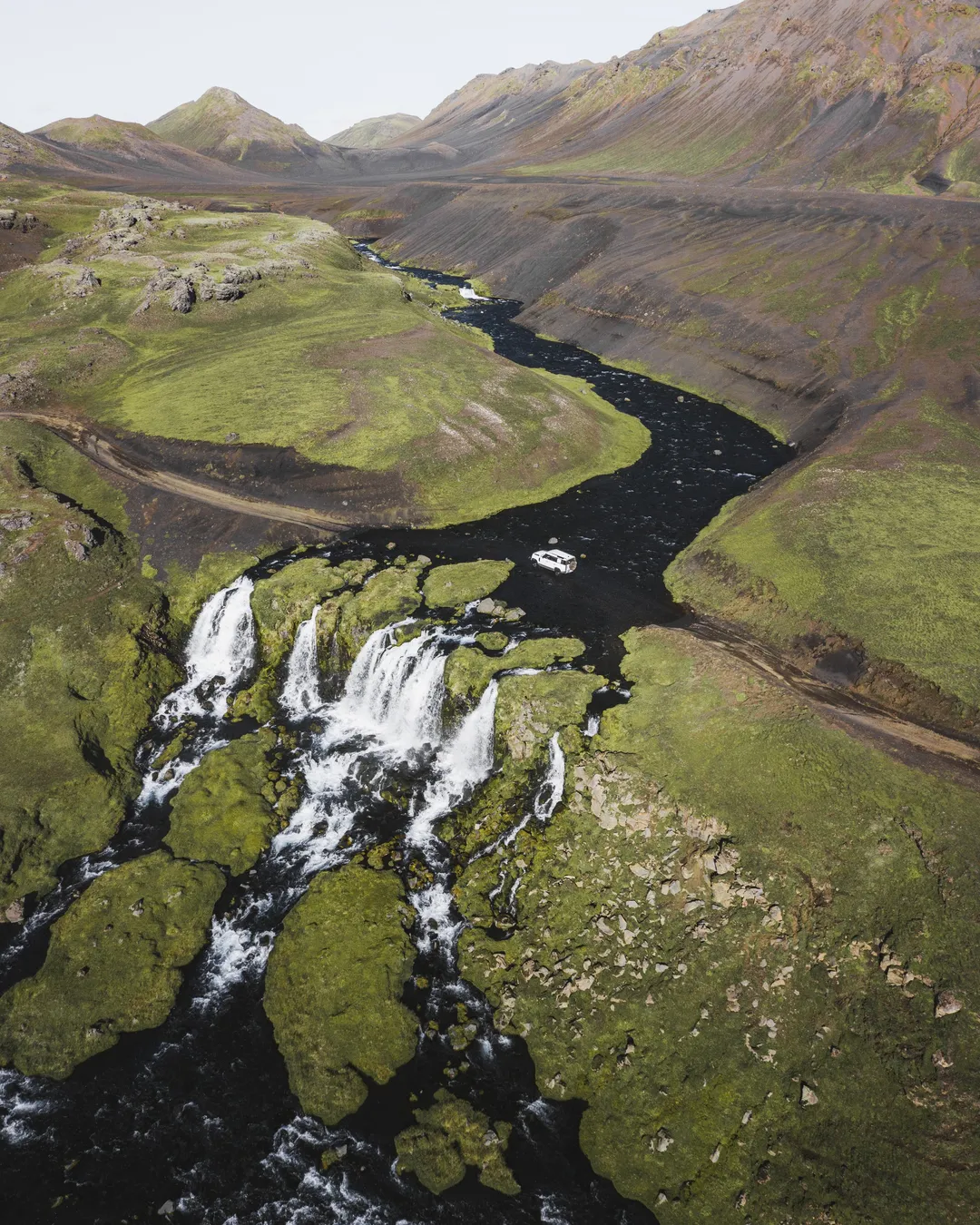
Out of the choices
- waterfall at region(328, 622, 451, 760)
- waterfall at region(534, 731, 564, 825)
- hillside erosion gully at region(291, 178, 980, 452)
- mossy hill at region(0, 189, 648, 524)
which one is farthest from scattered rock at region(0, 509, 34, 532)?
hillside erosion gully at region(291, 178, 980, 452)

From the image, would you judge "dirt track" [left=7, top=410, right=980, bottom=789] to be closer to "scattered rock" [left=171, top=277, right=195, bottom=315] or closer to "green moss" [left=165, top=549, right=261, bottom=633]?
"green moss" [left=165, top=549, right=261, bottom=633]

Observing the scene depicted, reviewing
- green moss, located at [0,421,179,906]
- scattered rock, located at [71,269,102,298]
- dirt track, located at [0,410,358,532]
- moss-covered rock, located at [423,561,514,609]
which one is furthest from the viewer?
scattered rock, located at [71,269,102,298]

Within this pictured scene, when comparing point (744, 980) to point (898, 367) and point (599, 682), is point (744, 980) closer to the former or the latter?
point (599, 682)

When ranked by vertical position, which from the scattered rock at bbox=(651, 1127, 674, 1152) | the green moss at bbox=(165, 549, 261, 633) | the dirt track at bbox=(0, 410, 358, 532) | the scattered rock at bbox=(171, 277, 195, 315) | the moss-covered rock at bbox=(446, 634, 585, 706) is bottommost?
the scattered rock at bbox=(651, 1127, 674, 1152)

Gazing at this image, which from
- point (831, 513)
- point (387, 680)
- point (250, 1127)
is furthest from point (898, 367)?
point (250, 1127)

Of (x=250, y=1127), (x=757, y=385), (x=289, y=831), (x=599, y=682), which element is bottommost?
(x=250, y=1127)

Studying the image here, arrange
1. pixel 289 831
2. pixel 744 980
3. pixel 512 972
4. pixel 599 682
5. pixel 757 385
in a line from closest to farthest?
pixel 744 980 < pixel 512 972 < pixel 289 831 < pixel 599 682 < pixel 757 385
